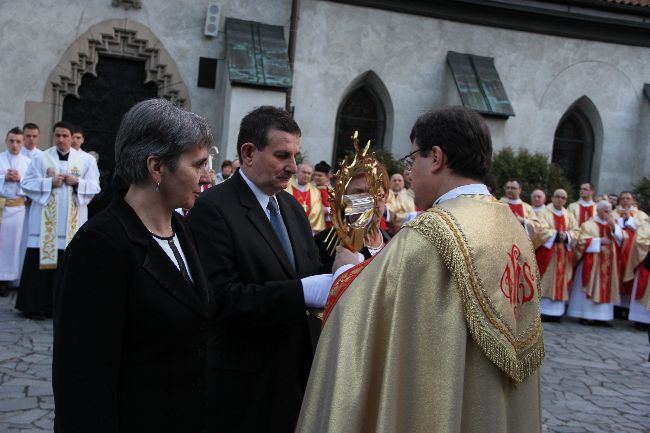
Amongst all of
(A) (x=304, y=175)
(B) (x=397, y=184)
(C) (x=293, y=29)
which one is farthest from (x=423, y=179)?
(C) (x=293, y=29)

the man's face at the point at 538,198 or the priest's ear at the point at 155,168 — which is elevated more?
the priest's ear at the point at 155,168

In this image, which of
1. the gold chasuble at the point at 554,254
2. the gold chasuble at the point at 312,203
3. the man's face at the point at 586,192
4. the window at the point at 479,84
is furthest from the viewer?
the window at the point at 479,84

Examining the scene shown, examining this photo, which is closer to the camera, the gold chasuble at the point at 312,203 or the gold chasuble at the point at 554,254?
the gold chasuble at the point at 312,203

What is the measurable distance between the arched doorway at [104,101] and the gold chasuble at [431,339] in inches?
502

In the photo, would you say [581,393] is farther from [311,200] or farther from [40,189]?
[40,189]

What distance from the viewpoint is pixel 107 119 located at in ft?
47.8

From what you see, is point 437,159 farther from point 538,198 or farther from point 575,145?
point 575,145

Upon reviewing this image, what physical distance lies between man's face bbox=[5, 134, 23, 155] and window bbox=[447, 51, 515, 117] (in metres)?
8.64

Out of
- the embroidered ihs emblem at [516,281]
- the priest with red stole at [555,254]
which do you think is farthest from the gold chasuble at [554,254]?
the embroidered ihs emblem at [516,281]

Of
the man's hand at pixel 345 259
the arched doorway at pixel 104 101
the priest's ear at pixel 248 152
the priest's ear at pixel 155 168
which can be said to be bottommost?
the man's hand at pixel 345 259

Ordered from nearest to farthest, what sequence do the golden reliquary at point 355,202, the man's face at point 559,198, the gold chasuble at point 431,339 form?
the gold chasuble at point 431,339 → the golden reliquary at point 355,202 → the man's face at point 559,198

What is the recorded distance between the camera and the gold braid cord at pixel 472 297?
92.5 inches

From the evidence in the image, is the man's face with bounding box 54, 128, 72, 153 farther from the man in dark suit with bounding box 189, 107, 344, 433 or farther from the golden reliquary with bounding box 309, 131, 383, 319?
the golden reliquary with bounding box 309, 131, 383, 319

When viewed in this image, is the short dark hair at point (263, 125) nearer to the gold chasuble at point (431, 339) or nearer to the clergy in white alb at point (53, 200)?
the gold chasuble at point (431, 339)
